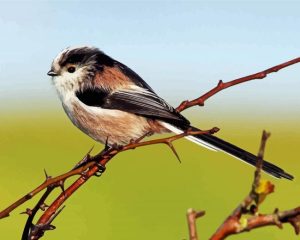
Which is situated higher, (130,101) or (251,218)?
(130,101)

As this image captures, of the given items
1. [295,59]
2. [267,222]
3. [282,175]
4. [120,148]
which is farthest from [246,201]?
[282,175]

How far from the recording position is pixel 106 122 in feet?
13.7

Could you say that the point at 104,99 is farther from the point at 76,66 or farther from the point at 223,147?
the point at 223,147

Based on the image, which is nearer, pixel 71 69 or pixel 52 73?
pixel 52 73

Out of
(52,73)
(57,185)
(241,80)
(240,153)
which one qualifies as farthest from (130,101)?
(57,185)

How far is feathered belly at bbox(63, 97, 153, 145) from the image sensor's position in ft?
13.6

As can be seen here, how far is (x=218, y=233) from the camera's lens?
3.14 feet

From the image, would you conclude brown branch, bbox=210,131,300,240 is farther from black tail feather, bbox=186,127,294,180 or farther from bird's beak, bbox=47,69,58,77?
bird's beak, bbox=47,69,58,77

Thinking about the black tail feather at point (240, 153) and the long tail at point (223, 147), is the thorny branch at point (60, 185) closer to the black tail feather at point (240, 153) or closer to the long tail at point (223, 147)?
the black tail feather at point (240, 153)

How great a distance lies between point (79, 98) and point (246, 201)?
10.9ft

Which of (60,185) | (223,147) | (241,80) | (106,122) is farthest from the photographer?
(106,122)

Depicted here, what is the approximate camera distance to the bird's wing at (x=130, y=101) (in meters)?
4.18

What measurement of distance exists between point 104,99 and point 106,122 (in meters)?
0.20

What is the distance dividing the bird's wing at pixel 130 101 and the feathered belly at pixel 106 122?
44 mm
